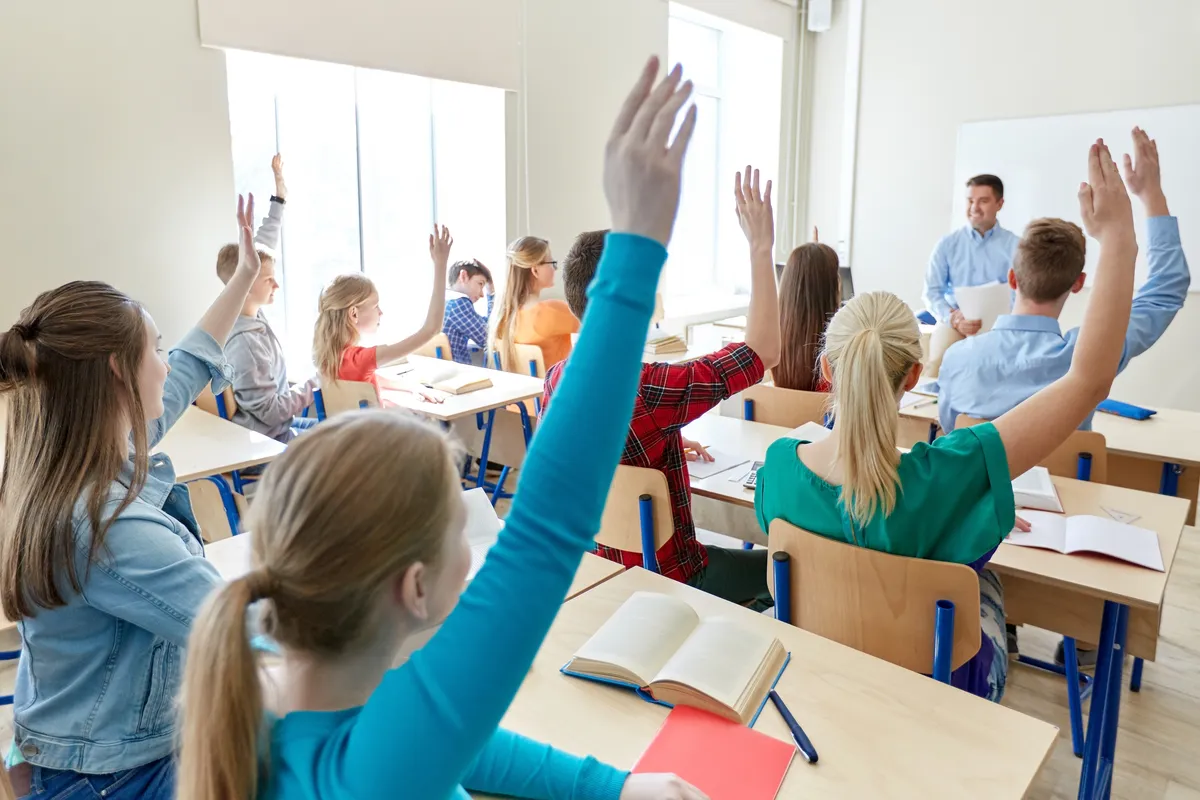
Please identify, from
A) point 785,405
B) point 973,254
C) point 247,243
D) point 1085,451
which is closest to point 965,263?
point 973,254

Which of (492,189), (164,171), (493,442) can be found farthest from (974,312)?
(164,171)

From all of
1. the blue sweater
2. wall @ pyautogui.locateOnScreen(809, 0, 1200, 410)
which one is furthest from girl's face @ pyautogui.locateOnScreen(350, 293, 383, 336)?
wall @ pyautogui.locateOnScreen(809, 0, 1200, 410)

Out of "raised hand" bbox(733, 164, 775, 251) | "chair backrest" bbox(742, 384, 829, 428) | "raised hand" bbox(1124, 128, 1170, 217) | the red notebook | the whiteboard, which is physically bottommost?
the red notebook

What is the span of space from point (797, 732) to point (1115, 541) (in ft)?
3.38

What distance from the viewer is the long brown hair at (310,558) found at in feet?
2.04

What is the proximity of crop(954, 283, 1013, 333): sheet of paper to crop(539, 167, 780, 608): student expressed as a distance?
237 centimetres

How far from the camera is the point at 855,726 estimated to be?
1101 mm

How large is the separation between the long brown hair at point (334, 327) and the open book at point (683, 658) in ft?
7.78

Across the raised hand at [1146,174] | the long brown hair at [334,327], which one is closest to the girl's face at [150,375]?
the raised hand at [1146,174]

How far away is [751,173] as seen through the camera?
156cm

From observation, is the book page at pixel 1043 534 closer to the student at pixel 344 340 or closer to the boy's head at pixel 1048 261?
the boy's head at pixel 1048 261

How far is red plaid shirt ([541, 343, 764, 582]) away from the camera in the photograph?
1.82 metres

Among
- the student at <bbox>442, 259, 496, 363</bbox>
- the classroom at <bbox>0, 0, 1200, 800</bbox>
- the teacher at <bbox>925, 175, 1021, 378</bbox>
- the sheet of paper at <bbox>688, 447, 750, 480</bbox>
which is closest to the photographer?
the classroom at <bbox>0, 0, 1200, 800</bbox>

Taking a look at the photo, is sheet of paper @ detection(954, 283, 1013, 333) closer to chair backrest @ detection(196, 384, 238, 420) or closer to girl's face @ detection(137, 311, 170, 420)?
chair backrest @ detection(196, 384, 238, 420)
